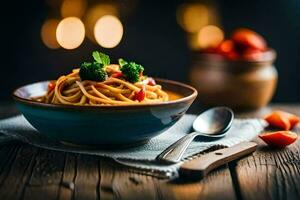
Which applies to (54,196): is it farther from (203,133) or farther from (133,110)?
(203,133)

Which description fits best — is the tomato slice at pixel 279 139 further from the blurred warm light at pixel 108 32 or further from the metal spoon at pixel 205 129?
the blurred warm light at pixel 108 32

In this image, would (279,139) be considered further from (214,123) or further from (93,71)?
(93,71)

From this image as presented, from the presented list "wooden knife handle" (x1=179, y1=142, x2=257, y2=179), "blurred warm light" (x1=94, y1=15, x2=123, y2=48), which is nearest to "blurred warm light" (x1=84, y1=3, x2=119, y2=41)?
"blurred warm light" (x1=94, y1=15, x2=123, y2=48)

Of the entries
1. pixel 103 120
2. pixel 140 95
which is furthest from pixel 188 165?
pixel 140 95

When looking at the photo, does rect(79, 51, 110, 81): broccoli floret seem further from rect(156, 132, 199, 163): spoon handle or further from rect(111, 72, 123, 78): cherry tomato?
rect(156, 132, 199, 163): spoon handle

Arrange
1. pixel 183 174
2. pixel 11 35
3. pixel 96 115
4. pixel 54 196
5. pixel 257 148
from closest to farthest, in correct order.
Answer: pixel 54 196 → pixel 183 174 → pixel 96 115 → pixel 257 148 → pixel 11 35

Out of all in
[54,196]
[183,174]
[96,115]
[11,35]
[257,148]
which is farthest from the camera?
[11,35]

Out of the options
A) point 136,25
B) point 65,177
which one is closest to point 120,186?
point 65,177
